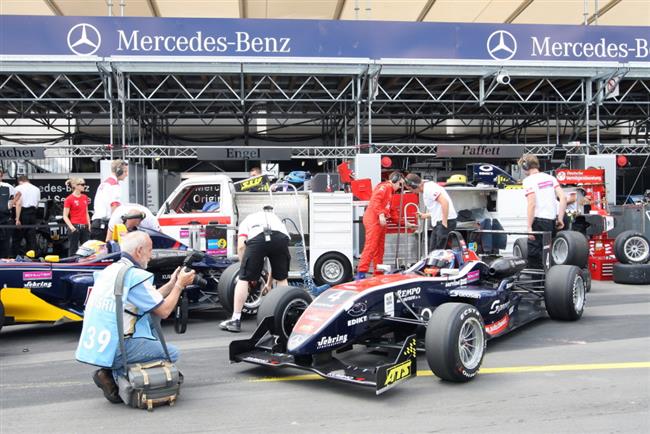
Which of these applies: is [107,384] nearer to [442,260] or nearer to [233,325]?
[233,325]

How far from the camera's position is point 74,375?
5602 mm

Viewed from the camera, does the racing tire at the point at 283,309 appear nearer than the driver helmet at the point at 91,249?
Yes

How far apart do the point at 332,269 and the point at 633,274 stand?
5.32 m

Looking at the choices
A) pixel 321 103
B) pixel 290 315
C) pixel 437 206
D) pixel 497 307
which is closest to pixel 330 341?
pixel 290 315

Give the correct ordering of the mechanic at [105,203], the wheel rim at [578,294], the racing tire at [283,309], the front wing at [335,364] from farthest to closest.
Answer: the mechanic at [105,203]
the wheel rim at [578,294]
the racing tire at [283,309]
the front wing at [335,364]

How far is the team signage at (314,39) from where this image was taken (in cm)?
1413

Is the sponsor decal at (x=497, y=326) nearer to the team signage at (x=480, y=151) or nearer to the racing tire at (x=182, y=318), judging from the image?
the racing tire at (x=182, y=318)

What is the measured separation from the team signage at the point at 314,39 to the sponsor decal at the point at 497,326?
386 inches

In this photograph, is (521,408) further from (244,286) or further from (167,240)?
(167,240)

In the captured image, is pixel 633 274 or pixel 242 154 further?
pixel 242 154

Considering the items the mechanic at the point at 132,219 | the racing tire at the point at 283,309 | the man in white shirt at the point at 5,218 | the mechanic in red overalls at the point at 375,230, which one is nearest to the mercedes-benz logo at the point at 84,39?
the man in white shirt at the point at 5,218

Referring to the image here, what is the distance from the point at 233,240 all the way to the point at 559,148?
8.56m

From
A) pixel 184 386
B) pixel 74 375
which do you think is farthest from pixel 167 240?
pixel 184 386

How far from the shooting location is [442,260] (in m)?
6.38
